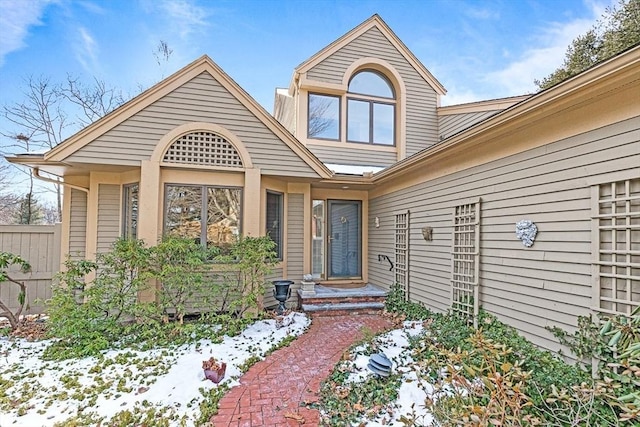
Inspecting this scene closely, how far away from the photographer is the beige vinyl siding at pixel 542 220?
11.1ft

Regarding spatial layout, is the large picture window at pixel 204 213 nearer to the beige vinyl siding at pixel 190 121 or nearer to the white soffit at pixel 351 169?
the beige vinyl siding at pixel 190 121

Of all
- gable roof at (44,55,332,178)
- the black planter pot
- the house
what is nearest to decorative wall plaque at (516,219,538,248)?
the house

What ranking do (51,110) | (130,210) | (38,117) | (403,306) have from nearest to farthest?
(130,210) → (403,306) → (38,117) → (51,110)

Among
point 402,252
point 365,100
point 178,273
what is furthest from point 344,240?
point 178,273

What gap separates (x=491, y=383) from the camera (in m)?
2.45

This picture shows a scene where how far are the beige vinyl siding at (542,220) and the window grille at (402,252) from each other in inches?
50.2

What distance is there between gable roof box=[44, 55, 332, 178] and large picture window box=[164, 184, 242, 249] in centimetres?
142

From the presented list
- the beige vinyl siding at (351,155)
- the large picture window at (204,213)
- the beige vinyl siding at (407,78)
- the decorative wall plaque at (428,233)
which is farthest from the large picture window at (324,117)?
the decorative wall plaque at (428,233)

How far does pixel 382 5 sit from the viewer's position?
36.4 feet

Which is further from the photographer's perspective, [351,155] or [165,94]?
[351,155]

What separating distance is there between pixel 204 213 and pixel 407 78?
7514 mm

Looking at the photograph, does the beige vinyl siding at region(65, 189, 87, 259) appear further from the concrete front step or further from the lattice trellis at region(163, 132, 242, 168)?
the concrete front step

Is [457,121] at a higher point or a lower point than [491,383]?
higher

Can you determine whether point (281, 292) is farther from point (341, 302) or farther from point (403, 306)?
point (403, 306)
